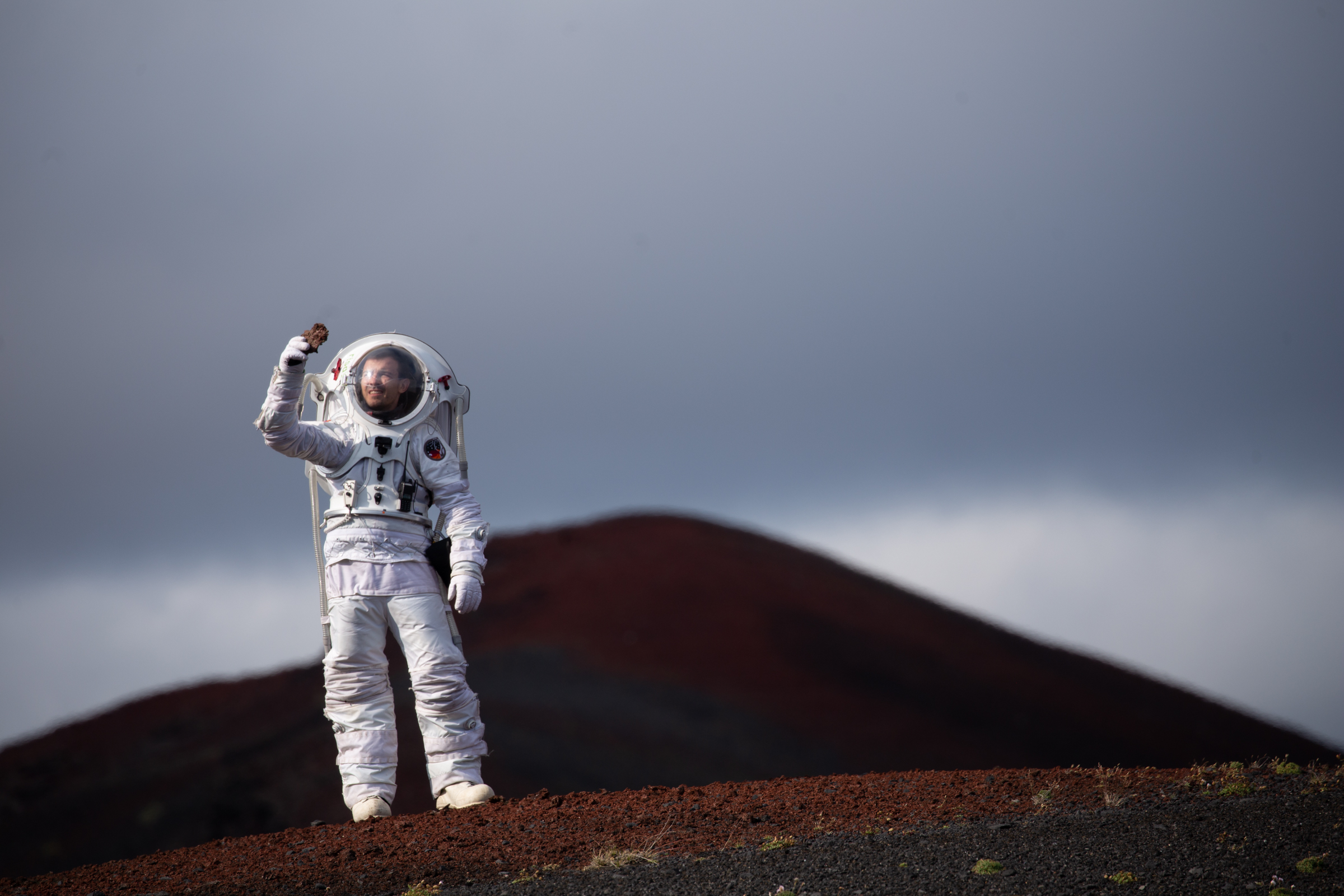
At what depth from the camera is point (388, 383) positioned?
8023 mm

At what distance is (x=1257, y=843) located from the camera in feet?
18.0

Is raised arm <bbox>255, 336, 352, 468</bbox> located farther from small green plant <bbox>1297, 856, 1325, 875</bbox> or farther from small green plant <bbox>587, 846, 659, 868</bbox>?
small green plant <bbox>1297, 856, 1325, 875</bbox>

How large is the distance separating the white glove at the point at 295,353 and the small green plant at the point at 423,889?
3.53 meters

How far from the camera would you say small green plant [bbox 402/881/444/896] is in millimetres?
5355

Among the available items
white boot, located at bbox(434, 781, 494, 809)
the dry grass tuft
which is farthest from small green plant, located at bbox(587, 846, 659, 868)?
white boot, located at bbox(434, 781, 494, 809)

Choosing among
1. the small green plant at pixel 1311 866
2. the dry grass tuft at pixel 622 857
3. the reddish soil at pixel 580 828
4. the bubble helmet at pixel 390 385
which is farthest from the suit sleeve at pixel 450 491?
the small green plant at pixel 1311 866

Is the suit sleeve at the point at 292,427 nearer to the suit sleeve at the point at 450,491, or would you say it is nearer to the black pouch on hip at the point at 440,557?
the suit sleeve at the point at 450,491

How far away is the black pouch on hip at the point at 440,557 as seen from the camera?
8016 millimetres

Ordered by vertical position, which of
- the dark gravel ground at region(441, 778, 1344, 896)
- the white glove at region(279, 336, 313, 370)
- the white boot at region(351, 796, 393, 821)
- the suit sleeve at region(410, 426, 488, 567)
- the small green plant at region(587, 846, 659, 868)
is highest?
the white glove at region(279, 336, 313, 370)

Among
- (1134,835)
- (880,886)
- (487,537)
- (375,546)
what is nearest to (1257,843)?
(1134,835)

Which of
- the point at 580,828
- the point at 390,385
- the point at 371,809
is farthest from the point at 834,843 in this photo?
the point at 390,385

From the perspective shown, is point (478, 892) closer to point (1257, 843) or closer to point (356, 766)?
point (356, 766)

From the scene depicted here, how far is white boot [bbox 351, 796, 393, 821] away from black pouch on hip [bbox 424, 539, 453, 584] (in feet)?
5.40

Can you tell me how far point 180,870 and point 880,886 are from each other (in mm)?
4223
